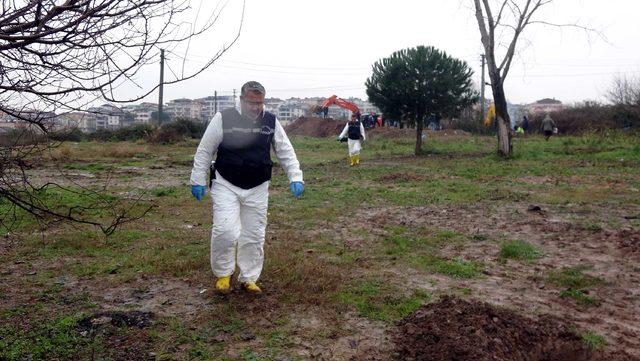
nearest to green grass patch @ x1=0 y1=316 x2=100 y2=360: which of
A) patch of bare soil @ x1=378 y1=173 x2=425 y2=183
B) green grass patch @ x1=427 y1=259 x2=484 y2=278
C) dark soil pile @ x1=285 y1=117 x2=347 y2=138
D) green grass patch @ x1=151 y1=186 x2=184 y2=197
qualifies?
green grass patch @ x1=427 y1=259 x2=484 y2=278

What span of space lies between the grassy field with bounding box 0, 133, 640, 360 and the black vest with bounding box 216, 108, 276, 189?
2.60ft

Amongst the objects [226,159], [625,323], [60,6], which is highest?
[60,6]

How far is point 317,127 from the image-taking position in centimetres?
4788

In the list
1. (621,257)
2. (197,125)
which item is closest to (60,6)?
(621,257)

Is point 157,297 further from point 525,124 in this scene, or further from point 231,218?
point 525,124

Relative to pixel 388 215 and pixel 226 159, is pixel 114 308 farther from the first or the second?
pixel 388 215

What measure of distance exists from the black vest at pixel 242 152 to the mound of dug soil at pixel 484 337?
71.2 inches

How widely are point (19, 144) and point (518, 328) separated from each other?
366 centimetres

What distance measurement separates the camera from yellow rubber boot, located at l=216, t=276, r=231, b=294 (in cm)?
482

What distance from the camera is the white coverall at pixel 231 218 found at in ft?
15.5

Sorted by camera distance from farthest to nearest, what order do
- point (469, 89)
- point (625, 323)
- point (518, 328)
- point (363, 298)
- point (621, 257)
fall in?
point (469, 89) → point (621, 257) → point (363, 298) → point (625, 323) → point (518, 328)

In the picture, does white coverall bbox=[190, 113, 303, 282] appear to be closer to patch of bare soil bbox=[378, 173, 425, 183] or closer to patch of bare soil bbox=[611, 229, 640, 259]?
patch of bare soil bbox=[611, 229, 640, 259]

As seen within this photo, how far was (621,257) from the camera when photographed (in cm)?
611

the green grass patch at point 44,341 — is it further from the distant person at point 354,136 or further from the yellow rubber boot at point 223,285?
the distant person at point 354,136
